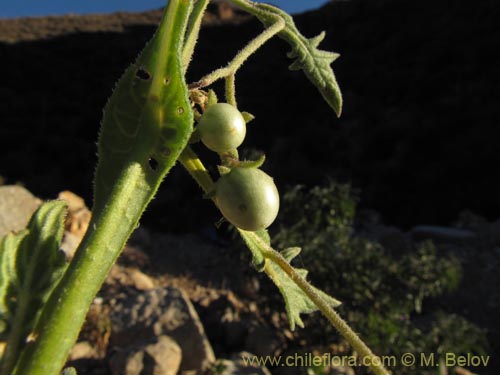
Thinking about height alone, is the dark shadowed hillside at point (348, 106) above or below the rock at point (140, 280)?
below

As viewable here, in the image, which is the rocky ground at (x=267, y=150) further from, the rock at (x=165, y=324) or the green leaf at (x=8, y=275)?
the green leaf at (x=8, y=275)

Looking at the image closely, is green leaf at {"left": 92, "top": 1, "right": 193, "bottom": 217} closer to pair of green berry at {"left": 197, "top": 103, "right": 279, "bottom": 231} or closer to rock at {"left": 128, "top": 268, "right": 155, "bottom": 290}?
pair of green berry at {"left": 197, "top": 103, "right": 279, "bottom": 231}

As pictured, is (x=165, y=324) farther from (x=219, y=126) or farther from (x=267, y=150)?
(x=267, y=150)

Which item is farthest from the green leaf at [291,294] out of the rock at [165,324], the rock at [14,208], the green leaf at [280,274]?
the rock at [14,208]

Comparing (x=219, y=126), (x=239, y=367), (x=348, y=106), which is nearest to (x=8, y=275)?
(x=219, y=126)

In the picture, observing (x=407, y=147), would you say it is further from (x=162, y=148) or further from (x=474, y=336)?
(x=162, y=148)

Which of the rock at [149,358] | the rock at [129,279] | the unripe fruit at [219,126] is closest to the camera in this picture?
the unripe fruit at [219,126]

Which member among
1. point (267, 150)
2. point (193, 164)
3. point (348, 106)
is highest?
point (193, 164)

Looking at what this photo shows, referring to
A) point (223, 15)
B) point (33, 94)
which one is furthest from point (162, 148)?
point (223, 15)
